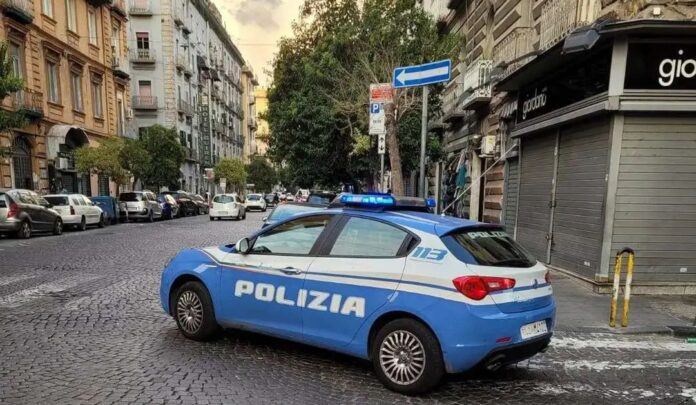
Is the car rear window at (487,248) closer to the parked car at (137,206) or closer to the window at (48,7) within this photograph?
the parked car at (137,206)

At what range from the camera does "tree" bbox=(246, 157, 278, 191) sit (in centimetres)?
6969

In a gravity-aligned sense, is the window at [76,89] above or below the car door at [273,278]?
above

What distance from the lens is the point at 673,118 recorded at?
7.40 m

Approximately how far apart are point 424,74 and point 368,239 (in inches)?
128

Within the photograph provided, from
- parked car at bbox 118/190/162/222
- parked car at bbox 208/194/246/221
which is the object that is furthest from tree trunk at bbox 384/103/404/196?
parked car at bbox 118/190/162/222

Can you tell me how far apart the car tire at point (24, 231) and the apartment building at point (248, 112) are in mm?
62290

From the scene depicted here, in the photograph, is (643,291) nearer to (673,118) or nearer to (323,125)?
(673,118)

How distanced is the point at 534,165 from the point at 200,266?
7.86 m

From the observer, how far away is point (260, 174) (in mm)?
70125

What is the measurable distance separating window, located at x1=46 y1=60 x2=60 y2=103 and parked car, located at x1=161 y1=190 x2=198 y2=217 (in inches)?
322

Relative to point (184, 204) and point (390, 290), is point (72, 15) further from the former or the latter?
point (390, 290)

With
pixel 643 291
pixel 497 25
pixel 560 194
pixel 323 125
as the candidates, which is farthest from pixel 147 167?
pixel 643 291

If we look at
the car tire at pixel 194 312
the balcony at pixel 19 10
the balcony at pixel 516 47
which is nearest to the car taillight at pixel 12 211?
the balcony at pixel 19 10

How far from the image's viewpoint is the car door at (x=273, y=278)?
14.6ft
